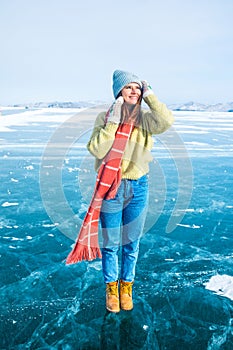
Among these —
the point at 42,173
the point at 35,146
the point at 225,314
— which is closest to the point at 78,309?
the point at 225,314

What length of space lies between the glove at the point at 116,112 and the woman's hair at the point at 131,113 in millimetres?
69

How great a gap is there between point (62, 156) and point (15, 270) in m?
5.32

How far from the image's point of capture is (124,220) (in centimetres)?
227

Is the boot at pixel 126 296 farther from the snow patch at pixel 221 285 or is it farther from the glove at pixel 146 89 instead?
the glove at pixel 146 89

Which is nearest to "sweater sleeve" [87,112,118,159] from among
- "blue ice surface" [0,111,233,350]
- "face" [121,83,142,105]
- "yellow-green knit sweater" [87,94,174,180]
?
"yellow-green knit sweater" [87,94,174,180]

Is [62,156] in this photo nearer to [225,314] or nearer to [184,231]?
[184,231]

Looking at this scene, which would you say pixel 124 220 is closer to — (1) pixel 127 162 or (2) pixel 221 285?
(1) pixel 127 162

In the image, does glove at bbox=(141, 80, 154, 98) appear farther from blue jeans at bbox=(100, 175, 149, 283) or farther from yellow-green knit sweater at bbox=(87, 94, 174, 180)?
blue jeans at bbox=(100, 175, 149, 283)

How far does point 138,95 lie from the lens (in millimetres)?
2076

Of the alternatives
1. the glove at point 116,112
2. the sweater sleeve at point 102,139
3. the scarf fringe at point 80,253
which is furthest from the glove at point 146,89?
the scarf fringe at point 80,253

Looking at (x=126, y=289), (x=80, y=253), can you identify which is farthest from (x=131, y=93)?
(x=126, y=289)

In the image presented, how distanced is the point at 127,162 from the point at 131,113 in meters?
0.33

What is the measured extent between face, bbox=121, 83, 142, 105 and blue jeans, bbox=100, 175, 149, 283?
54 centimetres

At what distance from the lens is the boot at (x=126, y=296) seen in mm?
2330
